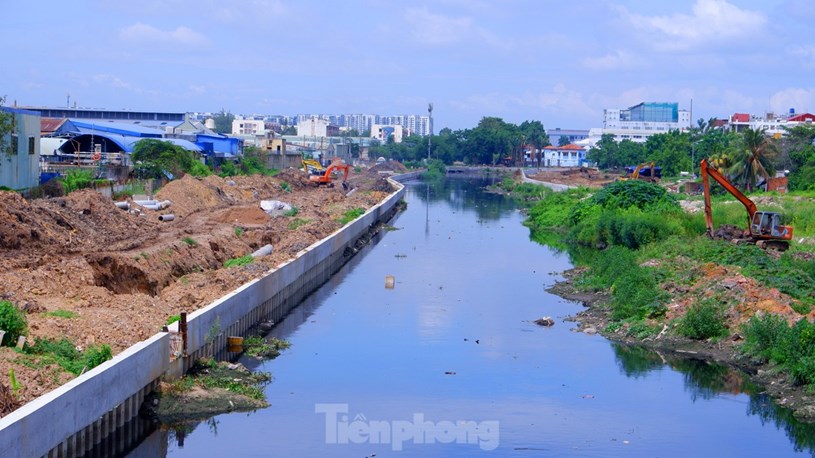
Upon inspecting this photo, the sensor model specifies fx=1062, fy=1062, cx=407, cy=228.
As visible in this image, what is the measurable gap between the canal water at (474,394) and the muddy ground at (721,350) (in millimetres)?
328

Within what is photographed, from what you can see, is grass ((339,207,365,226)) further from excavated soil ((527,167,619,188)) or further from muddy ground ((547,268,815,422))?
excavated soil ((527,167,619,188))

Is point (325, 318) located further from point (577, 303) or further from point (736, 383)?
point (736, 383)

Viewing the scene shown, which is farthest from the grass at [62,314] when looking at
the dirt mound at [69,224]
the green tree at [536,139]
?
the green tree at [536,139]

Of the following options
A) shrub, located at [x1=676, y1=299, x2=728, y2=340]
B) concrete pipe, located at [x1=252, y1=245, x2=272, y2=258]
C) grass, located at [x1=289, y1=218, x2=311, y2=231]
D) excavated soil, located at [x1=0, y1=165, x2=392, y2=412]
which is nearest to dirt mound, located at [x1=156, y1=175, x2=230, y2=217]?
excavated soil, located at [x1=0, y1=165, x2=392, y2=412]

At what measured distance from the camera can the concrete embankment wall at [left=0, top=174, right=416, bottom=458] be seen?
13.7 m

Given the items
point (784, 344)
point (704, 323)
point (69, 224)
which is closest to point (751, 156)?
point (704, 323)

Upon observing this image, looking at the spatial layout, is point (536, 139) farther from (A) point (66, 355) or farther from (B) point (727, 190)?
(A) point (66, 355)

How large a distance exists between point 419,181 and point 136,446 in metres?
116

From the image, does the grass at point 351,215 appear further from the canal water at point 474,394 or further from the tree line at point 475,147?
the tree line at point 475,147

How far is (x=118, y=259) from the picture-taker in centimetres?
2619

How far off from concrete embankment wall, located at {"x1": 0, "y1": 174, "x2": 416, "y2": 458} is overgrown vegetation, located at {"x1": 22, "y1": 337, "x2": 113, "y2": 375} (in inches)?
11.1

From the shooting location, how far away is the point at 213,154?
8450 centimetres

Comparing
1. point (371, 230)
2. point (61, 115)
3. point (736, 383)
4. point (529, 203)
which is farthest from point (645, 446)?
point (61, 115)

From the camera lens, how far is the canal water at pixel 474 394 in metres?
18.3
